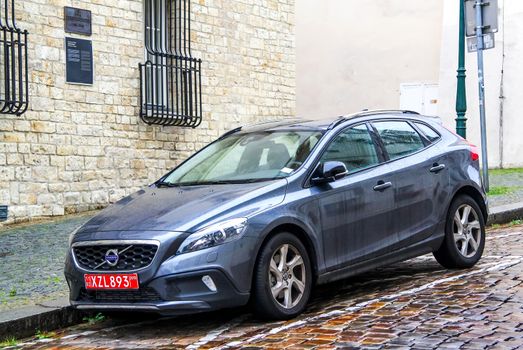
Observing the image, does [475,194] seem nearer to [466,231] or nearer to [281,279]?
[466,231]

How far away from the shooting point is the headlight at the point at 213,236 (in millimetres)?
6699

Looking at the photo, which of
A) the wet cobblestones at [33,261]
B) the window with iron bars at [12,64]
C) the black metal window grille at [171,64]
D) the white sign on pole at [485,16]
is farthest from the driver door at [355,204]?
the black metal window grille at [171,64]

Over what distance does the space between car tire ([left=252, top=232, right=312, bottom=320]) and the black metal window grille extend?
9652mm

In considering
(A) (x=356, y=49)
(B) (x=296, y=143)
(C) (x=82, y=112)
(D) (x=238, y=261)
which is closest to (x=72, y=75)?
(C) (x=82, y=112)

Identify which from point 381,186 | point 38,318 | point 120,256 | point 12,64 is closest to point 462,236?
point 381,186

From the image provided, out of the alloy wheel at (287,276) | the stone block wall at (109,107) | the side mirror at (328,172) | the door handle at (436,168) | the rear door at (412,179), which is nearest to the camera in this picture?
the alloy wheel at (287,276)

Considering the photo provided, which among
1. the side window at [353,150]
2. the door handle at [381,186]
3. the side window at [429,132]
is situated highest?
the side window at [429,132]

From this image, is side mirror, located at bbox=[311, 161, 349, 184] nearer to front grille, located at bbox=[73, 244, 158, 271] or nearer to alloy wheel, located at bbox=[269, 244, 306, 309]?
alloy wheel, located at bbox=[269, 244, 306, 309]

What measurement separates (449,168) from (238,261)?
3.02 meters

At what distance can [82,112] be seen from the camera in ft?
50.1

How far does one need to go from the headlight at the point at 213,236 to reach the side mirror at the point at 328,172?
1.01m

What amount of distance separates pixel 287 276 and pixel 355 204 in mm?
1043

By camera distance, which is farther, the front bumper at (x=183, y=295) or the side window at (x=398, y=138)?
the side window at (x=398, y=138)

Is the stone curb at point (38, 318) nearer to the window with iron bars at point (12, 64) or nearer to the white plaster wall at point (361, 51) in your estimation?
the window with iron bars at point (12, 64)
